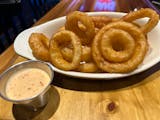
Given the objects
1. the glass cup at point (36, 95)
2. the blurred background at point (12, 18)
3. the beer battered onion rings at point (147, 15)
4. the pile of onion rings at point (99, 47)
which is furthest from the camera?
the blurred background at point (12, 18)

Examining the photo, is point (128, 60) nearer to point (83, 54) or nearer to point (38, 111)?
point (83, 54)

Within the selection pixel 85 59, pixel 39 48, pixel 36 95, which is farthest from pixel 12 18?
pixel 36 95

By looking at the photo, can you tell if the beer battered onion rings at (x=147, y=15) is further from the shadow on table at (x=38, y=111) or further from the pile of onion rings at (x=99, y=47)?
the shadow on table at (x=38, y=111)

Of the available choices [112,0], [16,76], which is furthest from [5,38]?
[16,76]

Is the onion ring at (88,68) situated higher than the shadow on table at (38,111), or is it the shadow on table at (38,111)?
the onion ring at (88,68)

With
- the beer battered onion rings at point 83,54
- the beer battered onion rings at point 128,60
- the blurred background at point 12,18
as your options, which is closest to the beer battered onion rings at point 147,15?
the beer battered onion rings at point 128,60

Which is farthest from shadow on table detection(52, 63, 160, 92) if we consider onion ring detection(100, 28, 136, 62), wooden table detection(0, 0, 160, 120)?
onion ring detection(100, 28, 136, 62)
